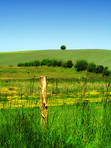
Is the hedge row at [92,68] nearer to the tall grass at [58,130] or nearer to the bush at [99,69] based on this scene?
the bush at [99,69]

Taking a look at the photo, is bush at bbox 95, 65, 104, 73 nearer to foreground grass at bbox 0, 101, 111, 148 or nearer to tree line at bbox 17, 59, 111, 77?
tree line at bbox 17, 59, 111, 77

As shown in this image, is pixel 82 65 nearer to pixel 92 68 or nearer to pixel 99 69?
pixel 92 68

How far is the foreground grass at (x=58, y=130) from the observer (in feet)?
16.2

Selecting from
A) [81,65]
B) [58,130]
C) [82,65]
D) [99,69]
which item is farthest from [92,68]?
[58,130]

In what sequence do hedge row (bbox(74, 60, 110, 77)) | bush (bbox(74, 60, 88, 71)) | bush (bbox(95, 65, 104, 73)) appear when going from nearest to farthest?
hedge row (bbox(74, 60, 110, 77)) < bush (bbox(95, 65, 104, 73)) < bush (bbox(74, 60, 88, 71))

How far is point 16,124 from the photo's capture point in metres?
5.33

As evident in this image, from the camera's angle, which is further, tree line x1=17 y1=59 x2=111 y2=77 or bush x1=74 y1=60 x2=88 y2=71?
bush x1=74 y1=60 x2=88 y2=71

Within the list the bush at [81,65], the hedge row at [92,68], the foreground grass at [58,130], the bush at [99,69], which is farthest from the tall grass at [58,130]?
the bush at [81,65]

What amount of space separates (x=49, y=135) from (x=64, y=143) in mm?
418

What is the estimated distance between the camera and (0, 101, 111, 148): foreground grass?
4926mm

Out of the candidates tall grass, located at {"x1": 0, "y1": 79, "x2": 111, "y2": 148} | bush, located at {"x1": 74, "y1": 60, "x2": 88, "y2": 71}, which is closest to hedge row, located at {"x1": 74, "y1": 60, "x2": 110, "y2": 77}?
bush, located at {"x1": 74, "y1": 60, "x2": 88, "y2": 71}

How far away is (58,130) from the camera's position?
541 cm

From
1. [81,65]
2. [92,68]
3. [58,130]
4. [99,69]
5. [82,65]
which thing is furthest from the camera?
[81,65]

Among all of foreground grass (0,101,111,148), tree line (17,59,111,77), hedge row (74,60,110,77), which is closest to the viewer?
foreground grass (0,101,111,148)
